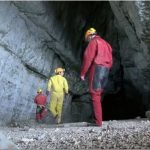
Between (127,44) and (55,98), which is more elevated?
(127,44)

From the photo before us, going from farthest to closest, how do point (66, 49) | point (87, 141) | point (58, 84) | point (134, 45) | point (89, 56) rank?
1. point (66, 49)
2. point (134, 45)
3. point (58, 84)
4. point (89, 56)
5. point (87, 141)

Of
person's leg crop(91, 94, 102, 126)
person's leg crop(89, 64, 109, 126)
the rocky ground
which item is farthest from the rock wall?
the rocky ground

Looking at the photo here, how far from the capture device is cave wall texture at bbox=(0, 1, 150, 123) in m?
11.7

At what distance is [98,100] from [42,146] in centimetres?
222

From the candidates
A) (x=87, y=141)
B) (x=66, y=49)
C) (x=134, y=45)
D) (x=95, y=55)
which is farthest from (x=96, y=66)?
(x=66, y=49)

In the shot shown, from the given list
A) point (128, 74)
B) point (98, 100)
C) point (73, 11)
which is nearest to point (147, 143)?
point (98, 100)

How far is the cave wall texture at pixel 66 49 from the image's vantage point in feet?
38.4

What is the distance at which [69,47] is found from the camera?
1409 centimetres

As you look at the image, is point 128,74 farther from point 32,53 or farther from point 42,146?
point 42,146

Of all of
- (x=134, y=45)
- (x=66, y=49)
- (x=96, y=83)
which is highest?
(x=66, y=49)

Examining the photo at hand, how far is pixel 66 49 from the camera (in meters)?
14.0

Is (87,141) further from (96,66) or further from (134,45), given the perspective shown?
(134,45)

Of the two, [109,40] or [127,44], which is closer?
[127,44]

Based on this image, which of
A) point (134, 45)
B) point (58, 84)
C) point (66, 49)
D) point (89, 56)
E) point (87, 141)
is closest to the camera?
point (87, 141)
